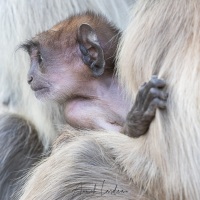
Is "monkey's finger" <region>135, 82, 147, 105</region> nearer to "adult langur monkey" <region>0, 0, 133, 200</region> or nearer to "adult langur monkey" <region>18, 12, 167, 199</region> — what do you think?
"adult langur monkey" <region>18, 12, 167, 199</region>

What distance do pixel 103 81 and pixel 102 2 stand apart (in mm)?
355

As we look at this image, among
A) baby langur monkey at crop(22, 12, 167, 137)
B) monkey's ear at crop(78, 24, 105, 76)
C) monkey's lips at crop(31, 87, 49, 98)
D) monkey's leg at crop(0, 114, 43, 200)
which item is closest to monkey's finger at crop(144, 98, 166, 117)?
baby langur monkey at crop(22, 12, 167, 137)

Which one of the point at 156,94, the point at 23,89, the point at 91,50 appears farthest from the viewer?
the point at 23,89

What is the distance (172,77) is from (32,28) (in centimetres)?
117

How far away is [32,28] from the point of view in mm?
3262

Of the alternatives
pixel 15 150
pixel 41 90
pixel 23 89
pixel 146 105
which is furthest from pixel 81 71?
pixel 146 105

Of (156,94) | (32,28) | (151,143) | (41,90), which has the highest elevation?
(32,28)

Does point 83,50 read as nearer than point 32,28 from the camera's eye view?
Yes

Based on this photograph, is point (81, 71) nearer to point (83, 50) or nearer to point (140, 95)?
point (83, 50)

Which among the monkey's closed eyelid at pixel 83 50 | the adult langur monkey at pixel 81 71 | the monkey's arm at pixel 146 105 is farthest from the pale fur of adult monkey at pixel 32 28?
the monkey's arm at pixel 146 105

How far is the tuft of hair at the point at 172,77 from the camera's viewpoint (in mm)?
2135

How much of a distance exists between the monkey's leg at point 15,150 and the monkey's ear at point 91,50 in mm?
584

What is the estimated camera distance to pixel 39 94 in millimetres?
3135

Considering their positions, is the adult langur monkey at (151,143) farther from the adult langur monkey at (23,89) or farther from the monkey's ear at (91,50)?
the adult langur monkey at (23,89)
